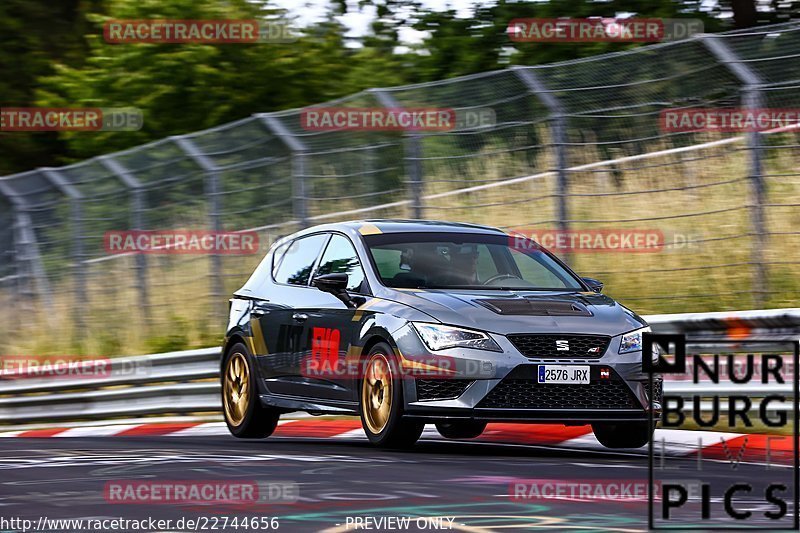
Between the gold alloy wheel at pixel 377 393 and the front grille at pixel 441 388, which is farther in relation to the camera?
the gold alloy wheel at pixel 377 393

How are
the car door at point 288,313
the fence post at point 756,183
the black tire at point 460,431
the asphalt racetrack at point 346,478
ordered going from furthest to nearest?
the fence post at point 756,183, the black tire at point 460,431, the car door at point 288,313, the asphalt racetrack at point 346,478

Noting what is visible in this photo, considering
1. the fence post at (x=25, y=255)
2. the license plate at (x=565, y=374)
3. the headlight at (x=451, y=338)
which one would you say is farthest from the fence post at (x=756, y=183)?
the fence post at (x=25, y=255)

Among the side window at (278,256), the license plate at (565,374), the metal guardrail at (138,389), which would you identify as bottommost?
the metal guardrail at (138,389)

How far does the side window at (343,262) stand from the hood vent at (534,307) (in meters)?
1.19

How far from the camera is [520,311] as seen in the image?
32.9ft

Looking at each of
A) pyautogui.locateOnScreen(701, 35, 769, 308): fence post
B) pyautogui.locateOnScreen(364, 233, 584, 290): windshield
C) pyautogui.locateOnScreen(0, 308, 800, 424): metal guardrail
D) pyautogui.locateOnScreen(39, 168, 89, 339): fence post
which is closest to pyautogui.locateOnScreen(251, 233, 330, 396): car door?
pyautogui.locateOnScreen(364, 233, 584, 290): windshield

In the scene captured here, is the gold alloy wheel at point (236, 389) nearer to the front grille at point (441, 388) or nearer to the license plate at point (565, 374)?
the front grille at point (441, 388)

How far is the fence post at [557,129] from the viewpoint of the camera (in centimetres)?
1369

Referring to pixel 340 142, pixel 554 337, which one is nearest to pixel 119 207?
pixel 340 142

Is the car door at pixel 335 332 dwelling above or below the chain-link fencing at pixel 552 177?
below

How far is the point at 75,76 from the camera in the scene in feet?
103

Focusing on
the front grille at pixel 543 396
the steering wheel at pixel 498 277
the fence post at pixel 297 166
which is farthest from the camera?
the fence post at pixel 297 166

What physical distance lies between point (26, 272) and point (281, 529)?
16.2 m

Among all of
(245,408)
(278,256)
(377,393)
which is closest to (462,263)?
(377,393)
